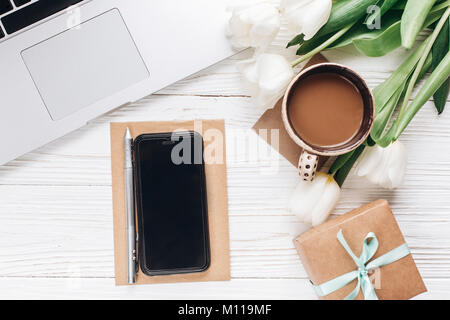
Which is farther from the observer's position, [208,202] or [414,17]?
[208,202]

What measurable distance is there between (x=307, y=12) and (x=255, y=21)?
6 centimetres

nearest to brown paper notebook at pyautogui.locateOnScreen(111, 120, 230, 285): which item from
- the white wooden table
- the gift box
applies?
the white wooden table

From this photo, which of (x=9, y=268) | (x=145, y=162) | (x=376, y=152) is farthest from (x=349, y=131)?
(x=9, y=268)

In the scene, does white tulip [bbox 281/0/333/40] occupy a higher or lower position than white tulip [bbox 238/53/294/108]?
higher

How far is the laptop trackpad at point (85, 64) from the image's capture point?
19.4 inches

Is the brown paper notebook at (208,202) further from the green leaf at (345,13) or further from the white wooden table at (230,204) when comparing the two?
the green leaf at (345,13)

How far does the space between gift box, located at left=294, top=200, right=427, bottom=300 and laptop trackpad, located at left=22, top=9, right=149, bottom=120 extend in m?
0.32

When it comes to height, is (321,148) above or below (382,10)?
below

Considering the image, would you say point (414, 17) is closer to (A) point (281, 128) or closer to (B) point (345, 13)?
(B) point (345, 13)

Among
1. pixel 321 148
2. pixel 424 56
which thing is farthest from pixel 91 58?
pixel 424 56

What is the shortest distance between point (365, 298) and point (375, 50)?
1.05ft

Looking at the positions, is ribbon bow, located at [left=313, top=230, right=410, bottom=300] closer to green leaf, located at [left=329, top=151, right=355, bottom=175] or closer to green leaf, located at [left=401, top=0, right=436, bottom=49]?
green leaf, located at [left=329, top=151, right=355, bottom=175]

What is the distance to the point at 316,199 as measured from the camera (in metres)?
0.51

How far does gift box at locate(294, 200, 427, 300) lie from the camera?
1.68 feet
